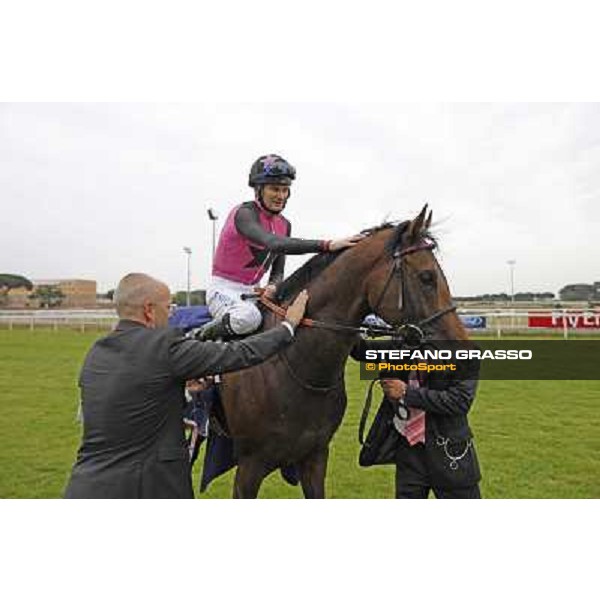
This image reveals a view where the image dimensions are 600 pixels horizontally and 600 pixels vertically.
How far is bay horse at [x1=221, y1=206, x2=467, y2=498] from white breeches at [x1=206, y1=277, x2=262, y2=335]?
110 mm

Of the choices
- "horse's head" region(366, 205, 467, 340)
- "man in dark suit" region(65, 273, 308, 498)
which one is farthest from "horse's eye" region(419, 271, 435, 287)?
"man in dark suit" region(65, 273, 308, 498)

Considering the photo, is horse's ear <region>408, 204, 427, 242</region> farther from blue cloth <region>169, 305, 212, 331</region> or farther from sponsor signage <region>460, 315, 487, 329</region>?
sponsor signage <region>460, 315, 487, 329</region>

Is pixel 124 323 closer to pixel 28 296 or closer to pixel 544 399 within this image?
pixel 28 296

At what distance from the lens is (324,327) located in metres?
2.88

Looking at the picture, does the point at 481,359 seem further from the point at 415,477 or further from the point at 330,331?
the point at 330,331

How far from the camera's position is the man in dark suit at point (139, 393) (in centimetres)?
227

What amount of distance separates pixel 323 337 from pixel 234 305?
0.60 m

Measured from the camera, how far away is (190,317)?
359cm

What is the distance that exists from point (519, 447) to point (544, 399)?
2.29 meters

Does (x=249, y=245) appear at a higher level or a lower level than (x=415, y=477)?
higher

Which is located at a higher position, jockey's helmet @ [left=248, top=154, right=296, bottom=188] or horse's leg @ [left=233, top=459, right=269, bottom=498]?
jockey's helmet @ [left=248, top=154, right=296, bottom=188]

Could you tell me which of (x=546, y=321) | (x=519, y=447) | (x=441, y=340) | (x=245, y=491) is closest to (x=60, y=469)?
(x=245, y=491)

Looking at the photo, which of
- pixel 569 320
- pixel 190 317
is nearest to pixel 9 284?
pixel 190 317

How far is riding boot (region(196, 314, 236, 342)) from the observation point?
10.2ft
